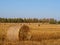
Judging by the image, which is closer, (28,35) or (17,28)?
(17,28)

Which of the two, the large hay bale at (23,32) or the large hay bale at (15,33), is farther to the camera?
the large hay bale at (23,32)

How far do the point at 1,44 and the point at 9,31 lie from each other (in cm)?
409

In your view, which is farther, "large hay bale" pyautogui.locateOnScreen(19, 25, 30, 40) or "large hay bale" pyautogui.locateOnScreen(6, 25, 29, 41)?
"large hay bale" pyautogui.locateOnScreen(19, 25, 30, 40)

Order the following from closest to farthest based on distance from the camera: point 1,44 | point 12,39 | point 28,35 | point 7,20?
point 1,44 → point 12,39 → point 28,35 → point 7,20

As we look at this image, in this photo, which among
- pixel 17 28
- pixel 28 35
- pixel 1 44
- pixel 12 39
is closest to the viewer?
pixel 1 44

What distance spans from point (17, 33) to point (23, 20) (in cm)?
5160

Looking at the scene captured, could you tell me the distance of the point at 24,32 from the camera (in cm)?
1897

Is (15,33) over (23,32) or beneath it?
over

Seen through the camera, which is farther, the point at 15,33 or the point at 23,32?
the point at 23,32

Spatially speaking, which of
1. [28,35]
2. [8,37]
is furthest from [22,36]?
[8,37]

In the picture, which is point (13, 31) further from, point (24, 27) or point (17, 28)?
point (24, 27)

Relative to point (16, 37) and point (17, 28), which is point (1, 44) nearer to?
point (16, 37)

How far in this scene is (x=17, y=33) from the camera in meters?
16.2

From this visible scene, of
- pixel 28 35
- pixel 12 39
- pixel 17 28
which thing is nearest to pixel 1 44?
pixel 12 39
